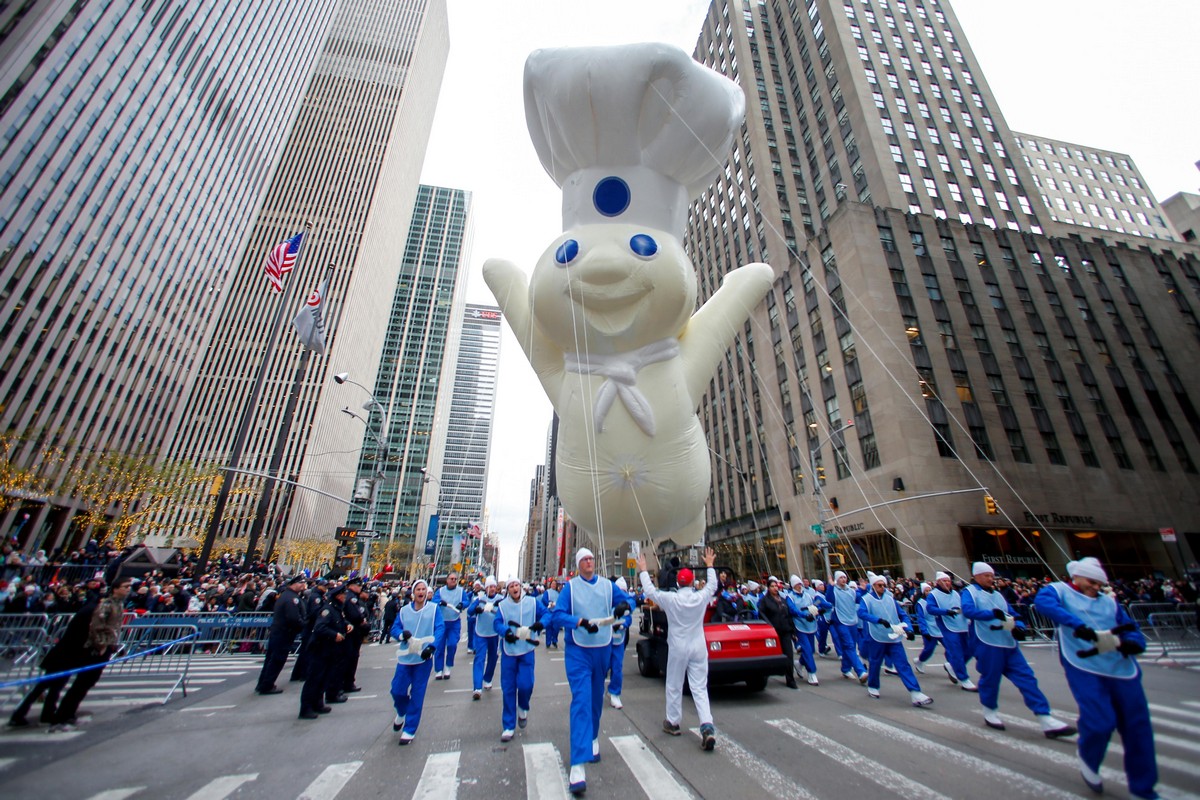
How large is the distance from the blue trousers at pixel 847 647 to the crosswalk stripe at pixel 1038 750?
285cm

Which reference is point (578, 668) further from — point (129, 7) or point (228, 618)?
point (129, 7)

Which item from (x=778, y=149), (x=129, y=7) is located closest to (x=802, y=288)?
(x=778, y=149)

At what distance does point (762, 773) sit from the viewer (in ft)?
12.6

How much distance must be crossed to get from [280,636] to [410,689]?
3881 millimetres

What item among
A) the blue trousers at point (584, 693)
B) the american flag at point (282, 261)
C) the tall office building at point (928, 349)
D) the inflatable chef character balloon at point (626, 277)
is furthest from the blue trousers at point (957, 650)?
the american flag at point (282, 261)

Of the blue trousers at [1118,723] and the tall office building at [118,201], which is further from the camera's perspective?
the tall office building at [118,201]

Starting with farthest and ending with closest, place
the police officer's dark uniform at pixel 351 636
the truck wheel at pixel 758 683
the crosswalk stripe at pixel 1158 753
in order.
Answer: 1. the police officer's dark uniform at pixel 351 636
2. the truck wheel at pixel 758 683
3. the crosswalk stripe at pixel 1158 753

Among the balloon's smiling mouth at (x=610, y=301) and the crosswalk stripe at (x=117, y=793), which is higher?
the balloon's smiling mouth at (x=610, y=301)

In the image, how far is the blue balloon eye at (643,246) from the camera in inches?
197

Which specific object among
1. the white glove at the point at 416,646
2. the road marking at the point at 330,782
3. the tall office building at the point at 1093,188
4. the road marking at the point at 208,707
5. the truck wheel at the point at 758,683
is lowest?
the road marking at the point at 330,782

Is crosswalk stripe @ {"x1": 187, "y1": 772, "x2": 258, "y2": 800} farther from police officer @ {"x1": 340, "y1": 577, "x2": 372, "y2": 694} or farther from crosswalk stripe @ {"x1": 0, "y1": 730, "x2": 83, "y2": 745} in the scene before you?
police officer @ {"x1": 340, "y1": 577, "x2": 372, "y2": 694}

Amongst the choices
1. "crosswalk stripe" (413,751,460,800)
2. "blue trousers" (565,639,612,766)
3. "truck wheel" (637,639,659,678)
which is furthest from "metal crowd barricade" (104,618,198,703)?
"truck wheel" (637,639,659,678)

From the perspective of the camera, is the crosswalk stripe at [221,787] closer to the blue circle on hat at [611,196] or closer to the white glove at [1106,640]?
the blue circle on hat at [611,196]

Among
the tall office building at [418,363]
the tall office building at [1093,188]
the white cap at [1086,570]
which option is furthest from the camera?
the tall office building at [418,363]
